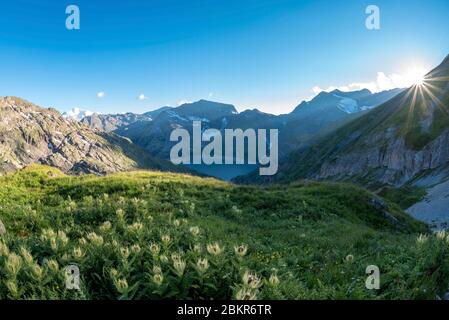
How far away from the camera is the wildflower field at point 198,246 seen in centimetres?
646

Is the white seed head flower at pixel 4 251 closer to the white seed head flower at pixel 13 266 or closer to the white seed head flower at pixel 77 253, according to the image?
the white seed head flower at pixel 13 266

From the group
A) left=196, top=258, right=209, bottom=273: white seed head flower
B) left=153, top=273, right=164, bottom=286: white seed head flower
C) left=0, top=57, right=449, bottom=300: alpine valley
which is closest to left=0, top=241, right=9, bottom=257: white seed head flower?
left=0, top=57, right=449, bottom=300: alpine valley

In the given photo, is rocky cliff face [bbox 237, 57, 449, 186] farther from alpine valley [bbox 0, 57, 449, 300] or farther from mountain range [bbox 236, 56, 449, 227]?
alpine valley [bbox 0, 57, 449, 300]

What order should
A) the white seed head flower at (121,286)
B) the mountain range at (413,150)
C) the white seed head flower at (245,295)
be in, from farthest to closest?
→ the mountain range at (413,150)
the white seed head flower at (121,286)
the white seed head flower at (245,295)

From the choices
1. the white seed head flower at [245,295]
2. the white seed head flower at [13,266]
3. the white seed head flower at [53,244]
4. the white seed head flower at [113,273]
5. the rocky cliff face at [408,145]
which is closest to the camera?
the white seed head flower at [245,295]

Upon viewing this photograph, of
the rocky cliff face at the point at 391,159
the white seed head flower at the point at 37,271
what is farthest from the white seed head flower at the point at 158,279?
the rocky cliff face at the point at 391,159

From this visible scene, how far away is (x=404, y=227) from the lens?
81.7 ft

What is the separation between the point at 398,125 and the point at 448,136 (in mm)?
48704

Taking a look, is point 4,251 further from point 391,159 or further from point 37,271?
point 391,159

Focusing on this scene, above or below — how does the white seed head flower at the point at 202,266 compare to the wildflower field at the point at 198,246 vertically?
above

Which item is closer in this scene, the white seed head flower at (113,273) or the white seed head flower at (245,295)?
the white seed head flower at (245,295)

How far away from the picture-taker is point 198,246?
7.91 metres
